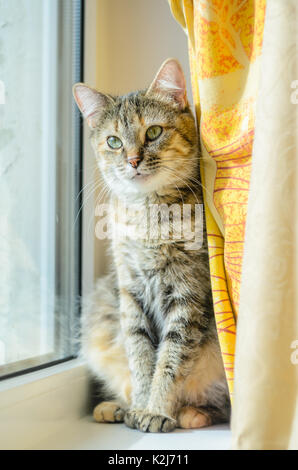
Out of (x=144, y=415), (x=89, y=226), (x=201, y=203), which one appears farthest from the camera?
(x=89, y=226)

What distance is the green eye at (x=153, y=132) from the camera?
1175 millimetres

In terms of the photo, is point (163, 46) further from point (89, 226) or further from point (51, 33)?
point (89, 226)

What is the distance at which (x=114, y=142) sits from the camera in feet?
4.07

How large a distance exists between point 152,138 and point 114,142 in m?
0.12

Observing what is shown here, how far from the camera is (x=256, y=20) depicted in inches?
36.4

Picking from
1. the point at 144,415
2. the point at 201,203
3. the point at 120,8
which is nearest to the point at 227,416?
the point at 144,415

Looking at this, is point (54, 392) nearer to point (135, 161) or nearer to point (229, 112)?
point (135, 161)

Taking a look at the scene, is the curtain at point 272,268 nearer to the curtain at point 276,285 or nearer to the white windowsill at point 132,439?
the curtain at point 276,285

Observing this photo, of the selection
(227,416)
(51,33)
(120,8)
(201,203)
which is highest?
(120,8)

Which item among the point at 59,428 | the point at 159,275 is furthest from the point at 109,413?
the point at 159,275

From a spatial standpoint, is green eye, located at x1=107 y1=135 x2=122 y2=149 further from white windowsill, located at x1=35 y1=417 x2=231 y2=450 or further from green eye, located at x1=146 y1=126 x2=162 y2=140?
white windowsill, located at x1=35 y1=417 x2=231 y2=450

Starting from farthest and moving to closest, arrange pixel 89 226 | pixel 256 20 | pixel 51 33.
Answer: pixel 89 226, pixel 51 33, pixel 256 20

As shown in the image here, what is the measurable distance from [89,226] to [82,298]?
0.79ft

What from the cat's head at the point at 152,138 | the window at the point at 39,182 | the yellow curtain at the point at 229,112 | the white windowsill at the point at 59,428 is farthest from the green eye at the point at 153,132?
the white windowsill at the point at 59,428
